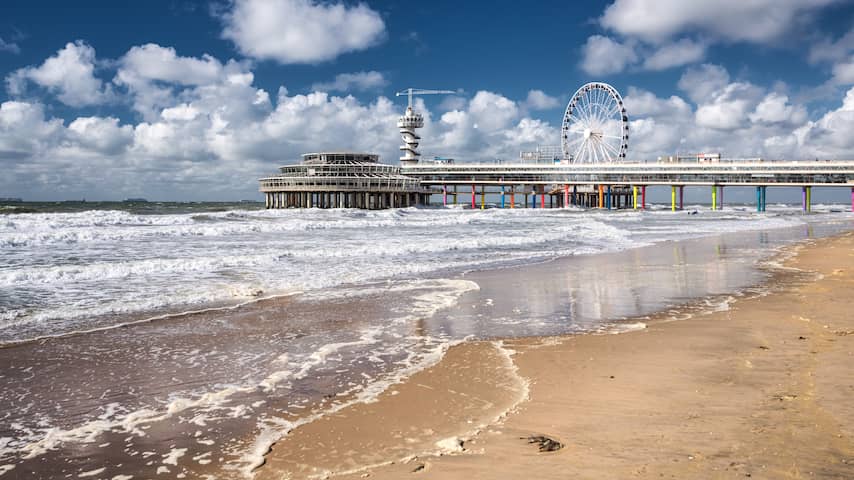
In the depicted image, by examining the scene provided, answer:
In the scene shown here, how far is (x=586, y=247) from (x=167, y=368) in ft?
57.8

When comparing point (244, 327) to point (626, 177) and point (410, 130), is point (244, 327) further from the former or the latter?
point (410, 130)

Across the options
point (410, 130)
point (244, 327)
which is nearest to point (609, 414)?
point (244, 327)

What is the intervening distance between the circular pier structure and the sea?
179 feet

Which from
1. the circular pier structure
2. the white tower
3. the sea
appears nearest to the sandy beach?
the sea

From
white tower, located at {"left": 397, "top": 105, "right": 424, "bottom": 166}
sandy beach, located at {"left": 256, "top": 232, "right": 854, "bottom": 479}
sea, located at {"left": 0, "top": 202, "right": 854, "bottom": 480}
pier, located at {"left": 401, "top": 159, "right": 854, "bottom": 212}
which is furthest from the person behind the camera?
white tower, located at {"left": 397, "top": 105, "right": 424, "bottom": 166}

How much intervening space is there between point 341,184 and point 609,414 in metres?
69.4

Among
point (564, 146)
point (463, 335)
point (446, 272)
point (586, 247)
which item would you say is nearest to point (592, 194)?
point (564, 146)

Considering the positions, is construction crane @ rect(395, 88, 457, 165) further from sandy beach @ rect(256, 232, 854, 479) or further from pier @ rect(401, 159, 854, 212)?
sandy beach @ rect(256, 232, 854, 479)

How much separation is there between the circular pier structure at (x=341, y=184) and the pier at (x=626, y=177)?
263 inches

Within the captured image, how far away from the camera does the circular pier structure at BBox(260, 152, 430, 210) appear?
72.4 m

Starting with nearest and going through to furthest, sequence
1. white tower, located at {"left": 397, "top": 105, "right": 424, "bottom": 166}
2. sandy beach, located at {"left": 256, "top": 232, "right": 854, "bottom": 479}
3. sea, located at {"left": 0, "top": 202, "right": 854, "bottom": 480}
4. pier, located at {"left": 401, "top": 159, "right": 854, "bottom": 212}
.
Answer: sandy beach, located at {"left": 256, "top": 232, "right": 854, "bottom": 479} < sea, located at {"left": 0, "top": 202, "right": 854, "bottom": 480} < pier, located at {"left": 401, "top": 159, "right": 854, "bottom": 212} < white tower, located at {"left": 397, "top": 105, "right": 424, "bottom": 166}

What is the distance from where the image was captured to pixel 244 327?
25.6ft

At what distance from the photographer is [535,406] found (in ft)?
14.5

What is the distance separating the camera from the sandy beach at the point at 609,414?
3.33 m
